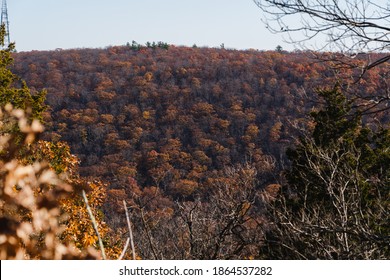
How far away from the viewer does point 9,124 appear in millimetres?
1329

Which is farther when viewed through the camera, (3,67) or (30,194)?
(3,67)

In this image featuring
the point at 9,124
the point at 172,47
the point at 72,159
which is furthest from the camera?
the point at 172,47

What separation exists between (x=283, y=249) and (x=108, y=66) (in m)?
78.3

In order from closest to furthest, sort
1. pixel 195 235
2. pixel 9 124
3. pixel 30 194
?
pixel 30 194 → pixel 9 124 → pixel 195 235

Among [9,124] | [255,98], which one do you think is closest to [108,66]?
[255,98]

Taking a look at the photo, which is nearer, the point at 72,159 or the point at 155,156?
the point at 72,159

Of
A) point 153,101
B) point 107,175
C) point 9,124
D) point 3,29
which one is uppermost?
point 3,29

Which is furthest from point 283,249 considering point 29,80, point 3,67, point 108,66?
point 108,66

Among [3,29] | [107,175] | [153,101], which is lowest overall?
[107,175]

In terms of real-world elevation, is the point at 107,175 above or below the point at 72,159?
below

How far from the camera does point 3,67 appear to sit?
13.6m

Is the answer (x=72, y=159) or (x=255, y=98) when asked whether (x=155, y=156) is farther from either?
(x=72, y=159)

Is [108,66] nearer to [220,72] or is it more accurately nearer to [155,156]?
[220,72]

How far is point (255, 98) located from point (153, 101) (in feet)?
49.5
